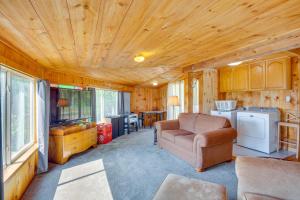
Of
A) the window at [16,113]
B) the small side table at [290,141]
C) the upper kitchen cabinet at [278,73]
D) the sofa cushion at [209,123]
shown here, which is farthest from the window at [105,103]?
the small side table at [290,141]

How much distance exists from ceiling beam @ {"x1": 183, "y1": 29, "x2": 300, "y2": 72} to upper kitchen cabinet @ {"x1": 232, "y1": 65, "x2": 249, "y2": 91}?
4.66ft

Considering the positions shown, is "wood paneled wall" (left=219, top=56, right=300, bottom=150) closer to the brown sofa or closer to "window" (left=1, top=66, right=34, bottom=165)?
the brown sofa

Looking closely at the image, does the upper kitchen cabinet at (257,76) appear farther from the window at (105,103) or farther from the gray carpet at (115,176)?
the window at (105,103)

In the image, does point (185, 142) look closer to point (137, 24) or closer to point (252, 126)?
point (252, 126)

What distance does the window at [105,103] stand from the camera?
5.45 metres

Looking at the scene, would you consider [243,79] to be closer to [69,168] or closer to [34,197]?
[69,168]

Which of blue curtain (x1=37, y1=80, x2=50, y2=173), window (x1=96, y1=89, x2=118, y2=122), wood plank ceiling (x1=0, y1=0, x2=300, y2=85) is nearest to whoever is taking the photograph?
wood plank ceiling (x1=0, y1=0, x2=300, y2=85)

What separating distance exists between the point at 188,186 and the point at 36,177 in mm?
2543

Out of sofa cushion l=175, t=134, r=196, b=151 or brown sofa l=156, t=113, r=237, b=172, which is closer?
brown sofa l=156, t=113, r=237, b=172

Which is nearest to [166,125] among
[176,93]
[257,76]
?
[257,76]

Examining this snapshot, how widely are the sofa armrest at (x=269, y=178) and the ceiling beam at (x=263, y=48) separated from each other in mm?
1571

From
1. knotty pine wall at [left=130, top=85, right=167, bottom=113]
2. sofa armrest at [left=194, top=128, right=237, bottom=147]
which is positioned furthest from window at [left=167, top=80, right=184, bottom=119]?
sofa armrest at [left=194, top=128, right=237, bottom=147]

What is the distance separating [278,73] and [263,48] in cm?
160

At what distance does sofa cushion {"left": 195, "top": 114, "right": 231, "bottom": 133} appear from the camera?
10.3ft
